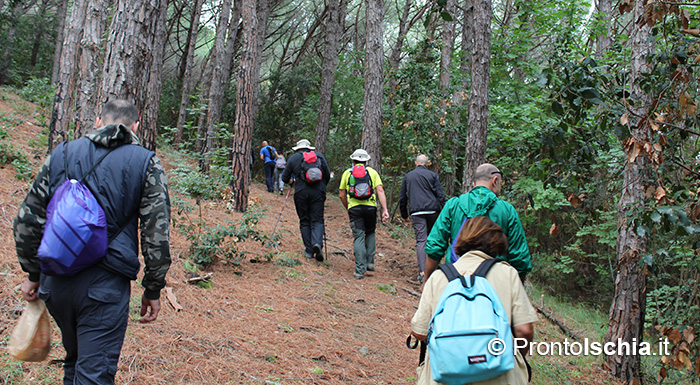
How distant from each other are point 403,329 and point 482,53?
5.03m

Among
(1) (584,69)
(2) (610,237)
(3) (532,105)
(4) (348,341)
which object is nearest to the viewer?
(1) (584,69)

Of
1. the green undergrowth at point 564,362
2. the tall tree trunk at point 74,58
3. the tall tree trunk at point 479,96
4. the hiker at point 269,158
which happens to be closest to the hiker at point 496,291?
the green undergrowth at point 564,362

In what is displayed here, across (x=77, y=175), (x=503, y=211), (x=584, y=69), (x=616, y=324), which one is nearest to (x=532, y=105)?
(x=616, y=324)

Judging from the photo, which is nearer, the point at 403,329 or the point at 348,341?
the point at 348,341

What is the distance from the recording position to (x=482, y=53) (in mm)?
8633

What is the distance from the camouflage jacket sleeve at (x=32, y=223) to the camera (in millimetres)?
2582

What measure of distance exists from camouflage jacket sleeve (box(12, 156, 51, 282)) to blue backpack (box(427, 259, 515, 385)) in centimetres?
208

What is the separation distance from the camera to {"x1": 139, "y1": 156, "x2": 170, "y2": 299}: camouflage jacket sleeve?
8.80 ft

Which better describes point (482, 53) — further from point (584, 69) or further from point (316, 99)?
point (316, 99)

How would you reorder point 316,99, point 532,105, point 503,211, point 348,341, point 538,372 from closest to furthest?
point 503,211, point 348,341, point 538,372, point 532,105, point 316,99

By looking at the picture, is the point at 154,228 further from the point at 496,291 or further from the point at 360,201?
the point at 360,201

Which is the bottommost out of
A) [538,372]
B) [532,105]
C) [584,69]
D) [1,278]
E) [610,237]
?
[538,372]

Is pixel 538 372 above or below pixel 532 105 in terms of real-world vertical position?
below

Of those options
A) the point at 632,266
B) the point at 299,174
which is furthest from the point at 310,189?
the point at 632,266
